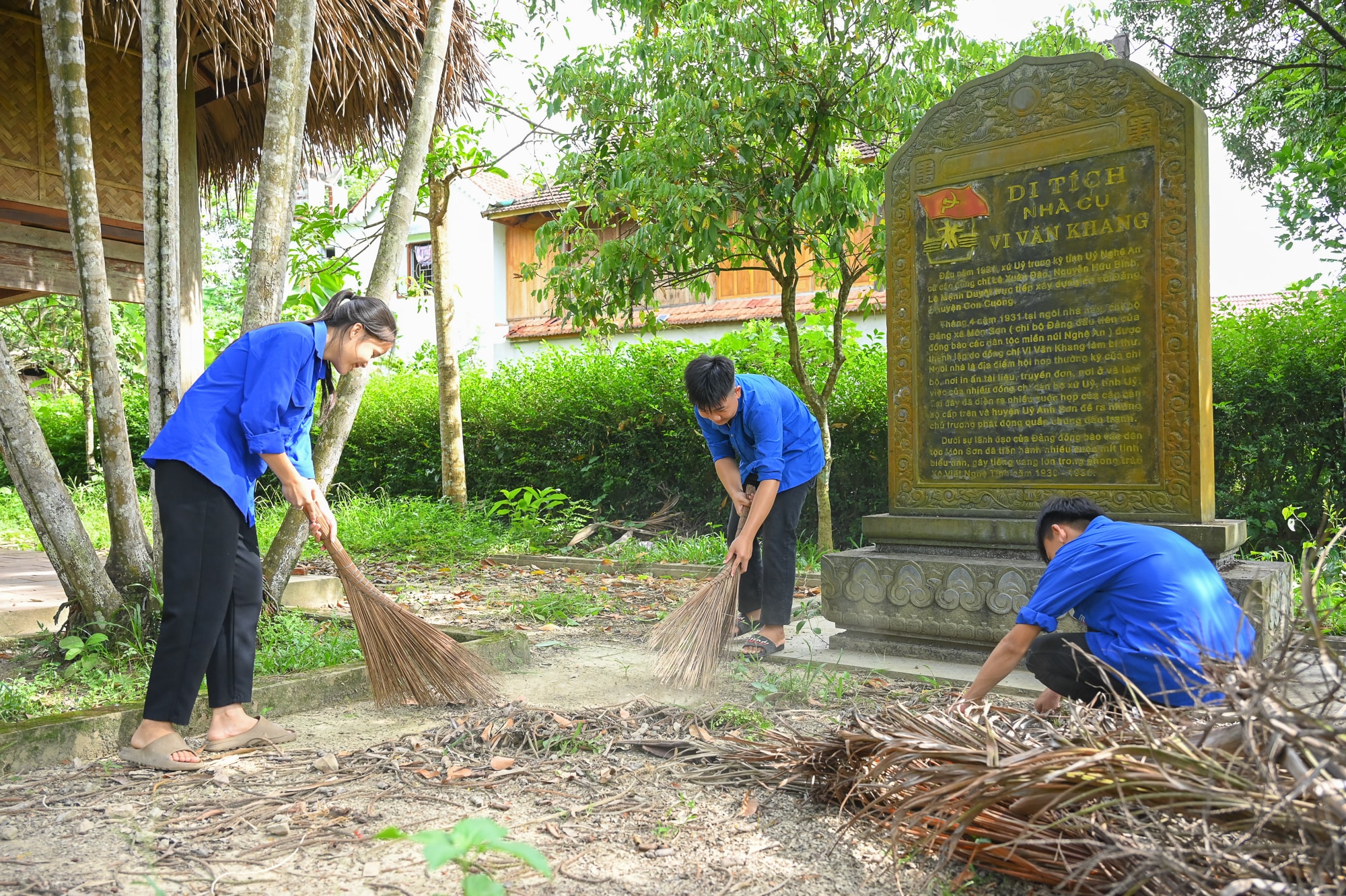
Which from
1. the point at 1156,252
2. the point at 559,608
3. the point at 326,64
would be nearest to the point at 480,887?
the point at 1156,252

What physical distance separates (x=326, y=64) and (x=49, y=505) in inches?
125

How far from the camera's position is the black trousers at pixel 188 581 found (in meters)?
2.95

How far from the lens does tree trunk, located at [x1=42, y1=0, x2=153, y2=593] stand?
3992 millimetres

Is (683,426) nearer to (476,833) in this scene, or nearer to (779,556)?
(779,556)

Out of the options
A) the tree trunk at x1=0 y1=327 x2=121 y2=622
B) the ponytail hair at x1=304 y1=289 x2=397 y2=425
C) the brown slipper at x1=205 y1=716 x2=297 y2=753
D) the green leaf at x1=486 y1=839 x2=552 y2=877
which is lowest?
the brown slipper at x1=205 y1=716 x2=297 y2=753

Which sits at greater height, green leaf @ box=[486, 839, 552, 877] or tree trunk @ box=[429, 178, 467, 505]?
tree trunk @ box=[429, 178, 467, 505]

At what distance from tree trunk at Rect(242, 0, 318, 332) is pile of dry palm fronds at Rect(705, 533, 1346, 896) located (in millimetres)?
3235

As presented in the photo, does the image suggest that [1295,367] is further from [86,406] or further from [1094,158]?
[86,406]

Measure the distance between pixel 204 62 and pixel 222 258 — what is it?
1583 centimetres

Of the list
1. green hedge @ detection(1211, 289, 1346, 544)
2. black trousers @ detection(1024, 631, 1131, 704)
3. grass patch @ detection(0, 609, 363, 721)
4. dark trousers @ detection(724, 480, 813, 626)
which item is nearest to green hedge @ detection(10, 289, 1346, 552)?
green hedge @ detection(1211, 289, 1346, 544)

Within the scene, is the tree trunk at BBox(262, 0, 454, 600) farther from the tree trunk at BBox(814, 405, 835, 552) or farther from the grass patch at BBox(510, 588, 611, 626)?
the tree trunk at BBox(814, 405, 835, 552)

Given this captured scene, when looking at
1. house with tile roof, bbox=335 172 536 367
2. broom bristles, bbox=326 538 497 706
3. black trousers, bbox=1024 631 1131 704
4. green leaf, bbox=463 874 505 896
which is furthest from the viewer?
house with tile roof, bbox=335 172 536 367

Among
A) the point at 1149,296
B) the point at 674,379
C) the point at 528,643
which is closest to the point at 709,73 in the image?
the point at 674,379

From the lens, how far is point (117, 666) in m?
3.79
